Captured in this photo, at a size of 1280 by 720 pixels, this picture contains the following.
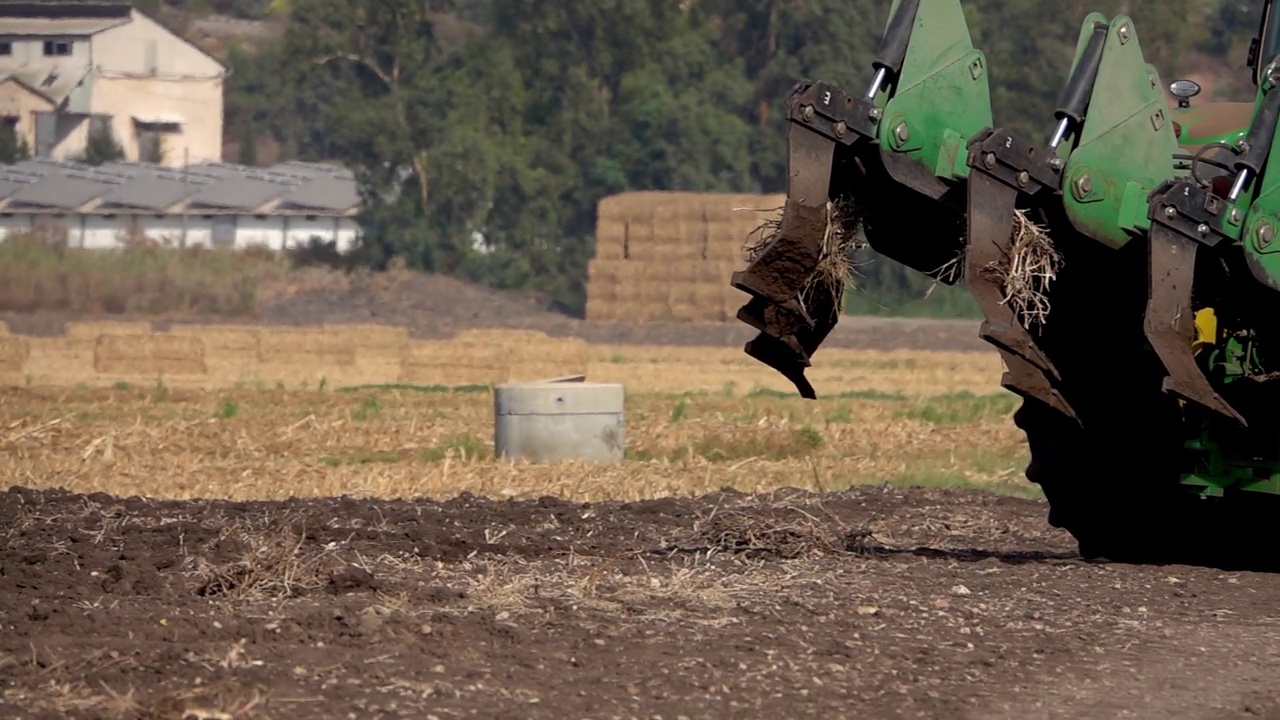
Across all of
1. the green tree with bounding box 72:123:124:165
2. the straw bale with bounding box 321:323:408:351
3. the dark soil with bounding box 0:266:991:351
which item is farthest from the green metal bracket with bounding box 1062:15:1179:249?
the green tree with bounding box 72:123:124:165

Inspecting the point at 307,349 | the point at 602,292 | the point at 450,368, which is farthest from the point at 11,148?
the point at 450,368

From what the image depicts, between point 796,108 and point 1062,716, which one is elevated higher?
point 796,108

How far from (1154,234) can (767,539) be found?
113 inches

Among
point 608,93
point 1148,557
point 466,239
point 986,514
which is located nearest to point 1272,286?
point 1148,557

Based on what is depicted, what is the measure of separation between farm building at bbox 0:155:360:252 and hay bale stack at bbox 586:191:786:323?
1408 cm

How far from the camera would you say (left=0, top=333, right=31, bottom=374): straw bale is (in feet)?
91.0

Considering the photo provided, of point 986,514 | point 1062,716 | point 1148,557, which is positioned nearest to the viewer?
point 1062,716

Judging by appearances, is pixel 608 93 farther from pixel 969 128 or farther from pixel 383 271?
pixel 969 128

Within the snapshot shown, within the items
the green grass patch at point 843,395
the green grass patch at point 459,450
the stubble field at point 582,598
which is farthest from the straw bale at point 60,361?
the stubble field at point 582,598

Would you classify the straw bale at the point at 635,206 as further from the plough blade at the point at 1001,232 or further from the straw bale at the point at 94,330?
the plough blade at the point at 1001,232

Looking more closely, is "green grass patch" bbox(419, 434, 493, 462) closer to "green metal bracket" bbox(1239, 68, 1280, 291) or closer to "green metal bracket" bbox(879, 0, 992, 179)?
"green metal bracket" bbox(879, 0, 992, 179)

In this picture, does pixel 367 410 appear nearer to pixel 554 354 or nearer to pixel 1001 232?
pixel 554 354

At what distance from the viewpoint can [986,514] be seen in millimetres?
12523

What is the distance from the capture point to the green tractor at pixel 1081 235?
8492 mm
